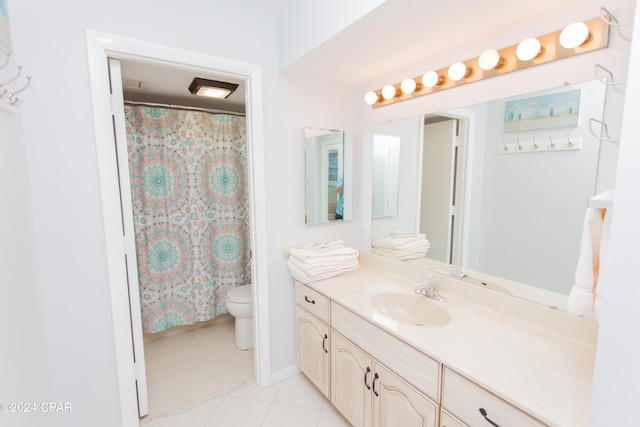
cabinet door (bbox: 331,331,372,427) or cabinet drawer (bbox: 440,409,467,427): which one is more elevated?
cabinet drawer (bbox: 440,409,467,427)

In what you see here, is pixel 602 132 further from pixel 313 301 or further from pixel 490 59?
pixel 313 301

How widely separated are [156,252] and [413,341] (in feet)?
7.39

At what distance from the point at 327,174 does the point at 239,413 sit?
1663mm

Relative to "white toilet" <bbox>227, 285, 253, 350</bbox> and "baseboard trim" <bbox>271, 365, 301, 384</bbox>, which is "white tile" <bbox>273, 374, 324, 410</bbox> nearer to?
"baseboard trim" <bbox>271, 365, 301, 384</bbox>

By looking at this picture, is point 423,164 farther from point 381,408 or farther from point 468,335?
point 381,408

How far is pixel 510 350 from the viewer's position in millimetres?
1109

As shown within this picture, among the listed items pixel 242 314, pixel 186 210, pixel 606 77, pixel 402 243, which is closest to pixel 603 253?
pixel 606 77

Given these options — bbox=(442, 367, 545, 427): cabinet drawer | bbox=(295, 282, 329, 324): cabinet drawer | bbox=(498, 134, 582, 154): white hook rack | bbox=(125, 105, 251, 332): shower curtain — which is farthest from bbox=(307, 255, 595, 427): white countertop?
bbox=(125, 105, 251, 332): shower curtain

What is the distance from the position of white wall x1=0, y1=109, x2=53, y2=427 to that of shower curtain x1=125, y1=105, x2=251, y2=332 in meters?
1.19

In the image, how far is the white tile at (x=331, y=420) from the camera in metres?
1.75

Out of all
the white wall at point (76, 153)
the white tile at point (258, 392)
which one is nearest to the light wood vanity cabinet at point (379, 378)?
the white tile at point (258, 392)

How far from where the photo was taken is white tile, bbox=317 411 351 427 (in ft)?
5.74

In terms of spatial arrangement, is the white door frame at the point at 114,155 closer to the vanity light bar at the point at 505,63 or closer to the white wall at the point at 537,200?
the vanity light bar at the point at 505,63

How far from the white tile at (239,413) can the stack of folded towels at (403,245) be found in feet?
4.16
